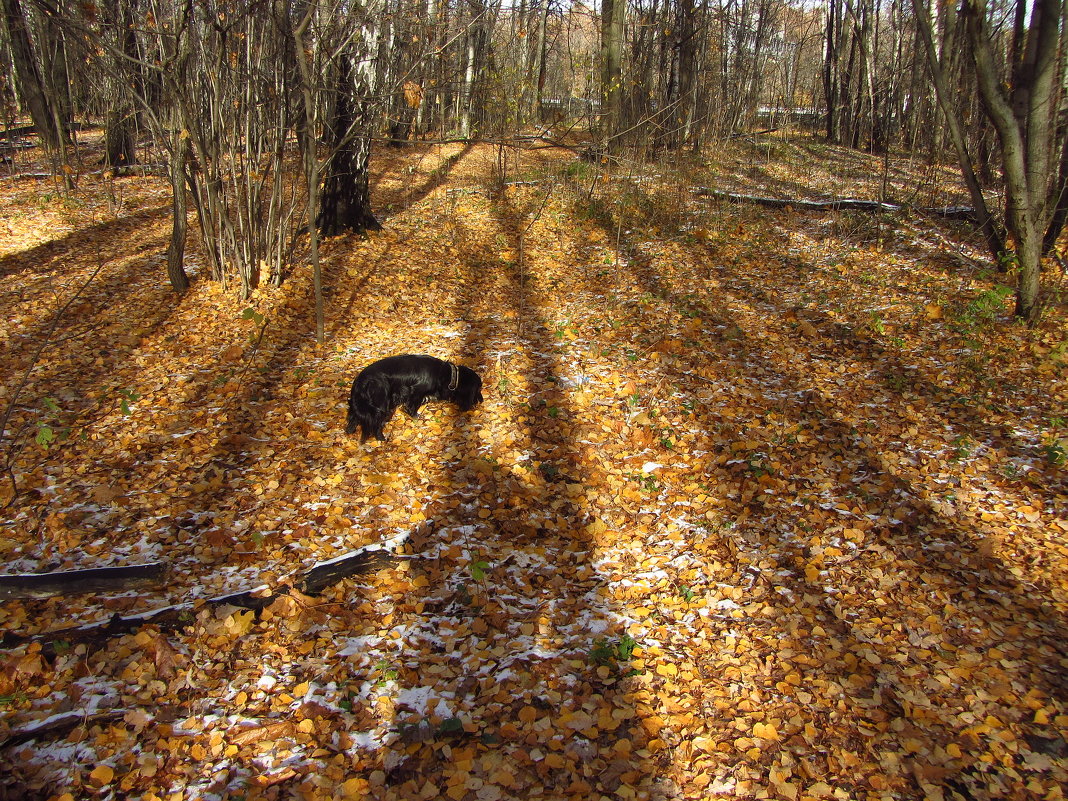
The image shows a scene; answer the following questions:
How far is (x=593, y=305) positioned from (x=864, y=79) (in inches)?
789

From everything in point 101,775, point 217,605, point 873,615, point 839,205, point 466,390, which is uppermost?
point 839,205

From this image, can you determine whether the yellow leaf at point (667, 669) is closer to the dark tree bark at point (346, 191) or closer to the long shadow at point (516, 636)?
the long shadow at point (516, 636)

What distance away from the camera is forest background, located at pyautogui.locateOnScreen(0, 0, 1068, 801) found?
320cm

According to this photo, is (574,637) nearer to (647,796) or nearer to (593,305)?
(647,796)

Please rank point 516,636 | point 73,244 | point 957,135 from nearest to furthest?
point 516,636
point 957,135
point 73,244

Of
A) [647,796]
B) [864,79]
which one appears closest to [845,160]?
[864,79]

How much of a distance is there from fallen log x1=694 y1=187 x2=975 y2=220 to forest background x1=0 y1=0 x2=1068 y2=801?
0.22 metres

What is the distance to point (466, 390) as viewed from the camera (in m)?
6.27

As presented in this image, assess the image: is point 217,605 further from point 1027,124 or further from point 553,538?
point 1027,124

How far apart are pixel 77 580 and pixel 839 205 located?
14.4 metres

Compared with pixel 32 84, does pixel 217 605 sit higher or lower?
lower

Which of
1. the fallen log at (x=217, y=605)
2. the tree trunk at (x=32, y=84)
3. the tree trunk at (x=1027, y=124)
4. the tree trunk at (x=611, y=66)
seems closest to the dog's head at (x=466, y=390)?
the fallen log at (x=217, y=605)

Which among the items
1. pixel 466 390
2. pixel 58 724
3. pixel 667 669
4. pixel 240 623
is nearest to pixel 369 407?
pixel 466 390

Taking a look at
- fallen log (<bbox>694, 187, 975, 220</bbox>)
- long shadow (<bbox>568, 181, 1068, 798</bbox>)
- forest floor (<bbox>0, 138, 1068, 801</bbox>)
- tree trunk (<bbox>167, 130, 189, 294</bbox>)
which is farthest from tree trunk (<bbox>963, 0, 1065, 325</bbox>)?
tree trunk (<bbox>167, 130, 189, 294</bbox>)
